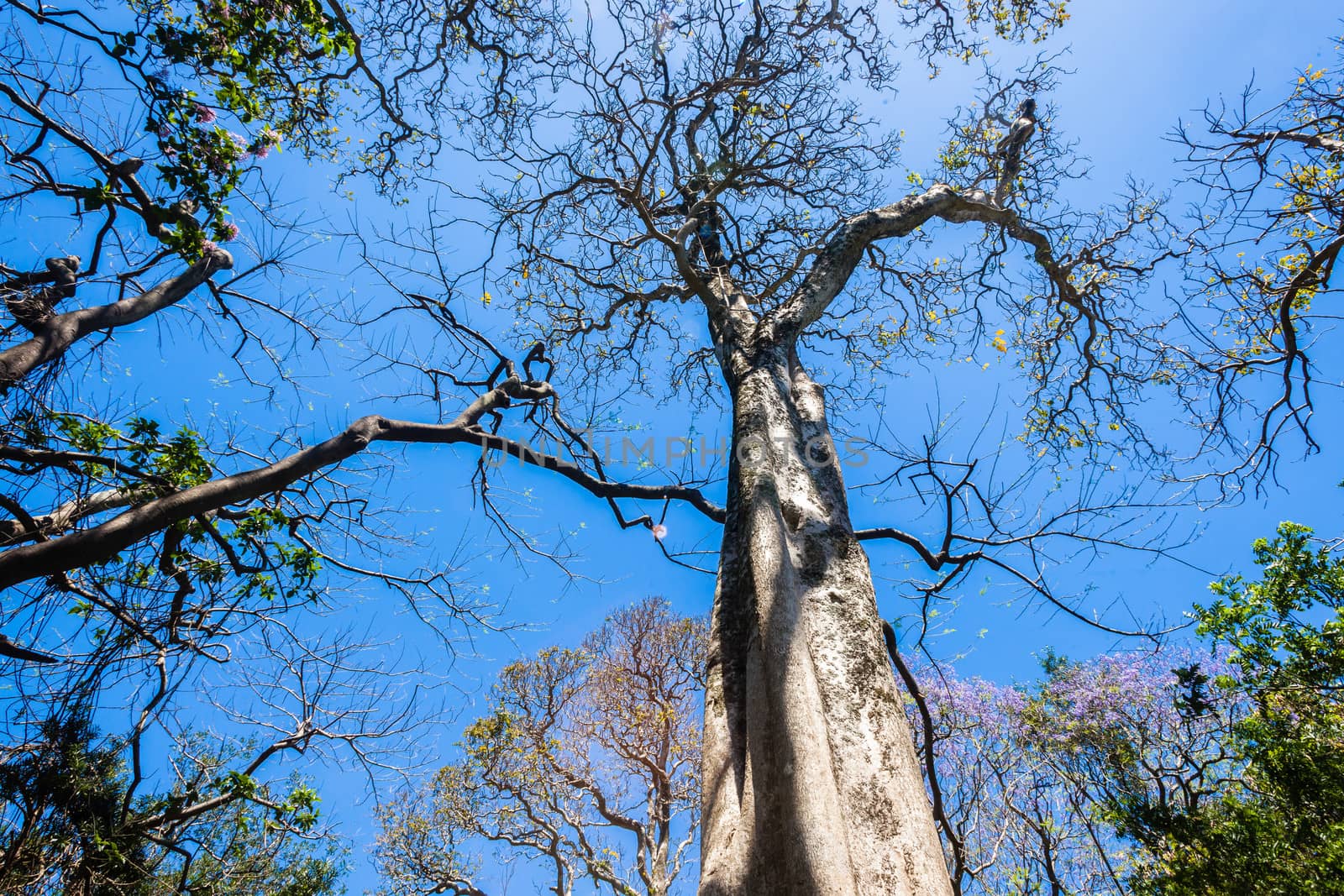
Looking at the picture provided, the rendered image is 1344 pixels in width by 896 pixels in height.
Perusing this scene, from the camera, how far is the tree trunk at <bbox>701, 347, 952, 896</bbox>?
4.75 ft

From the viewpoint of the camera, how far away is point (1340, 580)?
374 centimetres

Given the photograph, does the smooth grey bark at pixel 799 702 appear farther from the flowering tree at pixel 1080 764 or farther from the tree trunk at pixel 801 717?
the flowering tree at pixel 1080 764

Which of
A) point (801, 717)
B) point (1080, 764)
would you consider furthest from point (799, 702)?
point (1080, 764)

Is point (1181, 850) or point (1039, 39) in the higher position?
point (1039, 39)

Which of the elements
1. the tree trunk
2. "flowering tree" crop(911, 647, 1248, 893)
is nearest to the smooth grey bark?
the tree trunk

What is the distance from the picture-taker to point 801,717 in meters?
1.66

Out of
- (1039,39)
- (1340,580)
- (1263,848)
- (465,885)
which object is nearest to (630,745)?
(465,885)

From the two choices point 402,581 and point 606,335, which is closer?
point 402,581

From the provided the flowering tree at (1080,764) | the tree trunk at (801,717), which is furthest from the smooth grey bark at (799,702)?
the flowering tree at (1080,764)

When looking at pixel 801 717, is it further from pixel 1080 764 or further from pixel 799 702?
pixel 1080 764

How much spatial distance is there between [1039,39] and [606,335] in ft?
16.7

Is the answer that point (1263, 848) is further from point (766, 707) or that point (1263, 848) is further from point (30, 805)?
point (30, 805)

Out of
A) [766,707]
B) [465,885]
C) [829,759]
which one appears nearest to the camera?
[829,759]

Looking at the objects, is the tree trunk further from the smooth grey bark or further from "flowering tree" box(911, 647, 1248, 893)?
"flowering tree" box(911, 647, 1248, 893)
